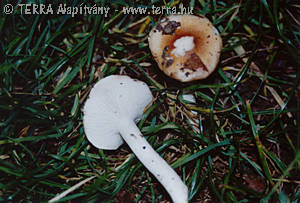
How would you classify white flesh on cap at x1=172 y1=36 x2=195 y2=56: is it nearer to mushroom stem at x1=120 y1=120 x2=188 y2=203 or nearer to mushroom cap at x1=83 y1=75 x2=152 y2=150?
mushroom cap at x1=83 y1=75 x2=152 y2=150

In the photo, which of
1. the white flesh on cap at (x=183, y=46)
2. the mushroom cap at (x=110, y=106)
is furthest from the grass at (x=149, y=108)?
the white flesh on cap at (x=183, y=46)

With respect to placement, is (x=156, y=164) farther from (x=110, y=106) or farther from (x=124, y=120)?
(x=110, y=106)

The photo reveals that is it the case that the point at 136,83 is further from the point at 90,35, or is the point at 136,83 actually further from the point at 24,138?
the point at 24,138

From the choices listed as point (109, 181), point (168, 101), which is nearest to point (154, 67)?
point (168, 101)

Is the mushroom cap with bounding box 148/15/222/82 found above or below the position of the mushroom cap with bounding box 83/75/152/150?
above

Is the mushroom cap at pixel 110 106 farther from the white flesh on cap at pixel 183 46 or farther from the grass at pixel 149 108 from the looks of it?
the white flesh on cap at pixel 183 46

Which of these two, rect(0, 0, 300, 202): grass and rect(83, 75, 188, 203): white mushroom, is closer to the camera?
rect(83, 75, 188, 203): white mushroom

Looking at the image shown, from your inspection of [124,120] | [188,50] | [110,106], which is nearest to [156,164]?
[124,120]

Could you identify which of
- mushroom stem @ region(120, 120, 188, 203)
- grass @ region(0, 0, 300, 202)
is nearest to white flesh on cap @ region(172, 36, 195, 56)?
grass @ region(0, 0, 300, 202)
